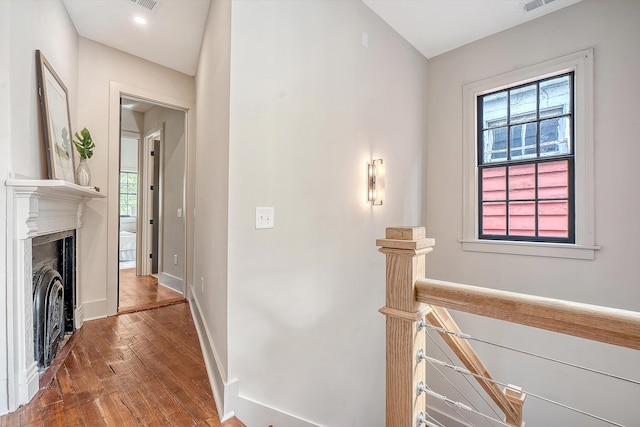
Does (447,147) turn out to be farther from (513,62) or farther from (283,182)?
(283,182)

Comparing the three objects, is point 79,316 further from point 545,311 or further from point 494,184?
point 494,184

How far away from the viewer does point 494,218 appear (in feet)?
10.7

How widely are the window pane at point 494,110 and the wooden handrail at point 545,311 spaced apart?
2944 millimetres

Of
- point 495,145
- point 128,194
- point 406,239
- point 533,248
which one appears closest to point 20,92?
point 406,239

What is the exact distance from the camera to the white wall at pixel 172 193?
3941mm

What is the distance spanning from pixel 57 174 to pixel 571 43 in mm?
Answer: 4344

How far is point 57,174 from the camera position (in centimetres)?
215

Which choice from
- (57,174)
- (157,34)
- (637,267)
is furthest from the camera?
(157,34)

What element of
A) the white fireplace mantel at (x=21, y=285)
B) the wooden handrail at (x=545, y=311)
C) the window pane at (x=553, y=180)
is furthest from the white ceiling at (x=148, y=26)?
the window pane at (x=553, y=180)

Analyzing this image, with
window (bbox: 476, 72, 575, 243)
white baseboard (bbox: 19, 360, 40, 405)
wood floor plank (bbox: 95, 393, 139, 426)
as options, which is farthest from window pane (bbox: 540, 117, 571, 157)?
white baseboard (bbox: 19, 360, 40, 405)

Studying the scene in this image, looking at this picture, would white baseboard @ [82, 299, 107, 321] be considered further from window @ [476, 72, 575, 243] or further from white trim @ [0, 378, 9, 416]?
window @ [476, 72, 575, 243]

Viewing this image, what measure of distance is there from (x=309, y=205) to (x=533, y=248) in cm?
231

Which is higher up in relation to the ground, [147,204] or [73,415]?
[147,204]

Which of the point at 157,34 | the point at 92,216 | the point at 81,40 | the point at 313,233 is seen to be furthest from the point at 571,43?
the point at 92,216
